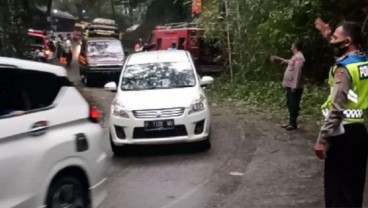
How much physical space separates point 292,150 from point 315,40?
8.81 meters

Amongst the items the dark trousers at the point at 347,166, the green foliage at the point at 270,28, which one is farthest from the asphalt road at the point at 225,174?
the green foliage at the point at 270,28

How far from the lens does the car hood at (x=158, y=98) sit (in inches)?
436

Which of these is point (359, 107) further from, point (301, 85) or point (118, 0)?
point (118, 0)

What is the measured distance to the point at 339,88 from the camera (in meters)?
5.40

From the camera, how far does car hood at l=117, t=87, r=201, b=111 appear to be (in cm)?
1106

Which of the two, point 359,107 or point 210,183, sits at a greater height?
point 359,107

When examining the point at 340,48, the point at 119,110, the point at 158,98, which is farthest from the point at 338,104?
the point at 119,110

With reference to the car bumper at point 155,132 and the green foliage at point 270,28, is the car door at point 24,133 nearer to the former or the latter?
the car bumper at point 155,132

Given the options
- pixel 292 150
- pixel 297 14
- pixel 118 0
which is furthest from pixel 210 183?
pixel 118 0

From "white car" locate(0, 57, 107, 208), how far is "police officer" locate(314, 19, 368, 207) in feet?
7.25

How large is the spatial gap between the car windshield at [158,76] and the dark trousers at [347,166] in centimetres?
655

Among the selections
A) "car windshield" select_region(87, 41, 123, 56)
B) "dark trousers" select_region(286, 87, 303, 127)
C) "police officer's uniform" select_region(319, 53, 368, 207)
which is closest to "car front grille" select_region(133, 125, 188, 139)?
"dark trousers" select_region(286, 87, 303, 127)

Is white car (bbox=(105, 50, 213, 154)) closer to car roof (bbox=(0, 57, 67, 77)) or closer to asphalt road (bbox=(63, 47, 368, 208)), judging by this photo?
asphalt road (bbox=(63, 47, 368, 208))

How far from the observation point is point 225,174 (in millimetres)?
9711
